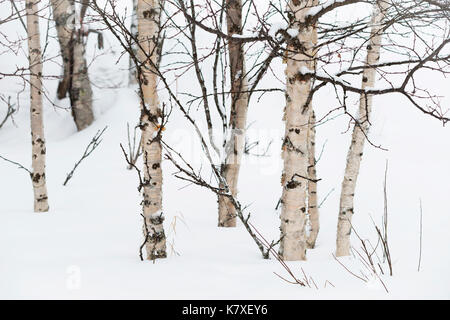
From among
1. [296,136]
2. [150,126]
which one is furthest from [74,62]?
[296,136]

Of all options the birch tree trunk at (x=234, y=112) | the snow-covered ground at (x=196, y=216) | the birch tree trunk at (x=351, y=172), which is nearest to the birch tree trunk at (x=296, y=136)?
the snow-covered ground at (x=196, y=216)

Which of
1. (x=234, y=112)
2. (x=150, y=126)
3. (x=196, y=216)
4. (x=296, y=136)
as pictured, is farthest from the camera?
(x=196, y=216)

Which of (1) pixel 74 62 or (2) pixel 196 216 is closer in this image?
(2) pixel 196 216

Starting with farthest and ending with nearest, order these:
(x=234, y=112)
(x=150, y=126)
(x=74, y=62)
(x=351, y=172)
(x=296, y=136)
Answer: (x=74, y=62), (x=234, y=112), (x=351, y=172), (x=150, y=126), (x=296, y=136)

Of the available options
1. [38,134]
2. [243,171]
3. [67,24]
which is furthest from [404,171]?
[67,24]

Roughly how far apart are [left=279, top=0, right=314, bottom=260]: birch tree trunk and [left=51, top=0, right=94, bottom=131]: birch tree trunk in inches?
294

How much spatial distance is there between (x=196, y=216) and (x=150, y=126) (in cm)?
284

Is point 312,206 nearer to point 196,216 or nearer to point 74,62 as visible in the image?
point 196,216

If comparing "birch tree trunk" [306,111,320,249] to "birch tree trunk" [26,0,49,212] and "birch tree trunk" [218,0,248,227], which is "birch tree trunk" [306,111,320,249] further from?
"birch tree trunk" [26,0,49,212]

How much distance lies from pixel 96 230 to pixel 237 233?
164 centimetres

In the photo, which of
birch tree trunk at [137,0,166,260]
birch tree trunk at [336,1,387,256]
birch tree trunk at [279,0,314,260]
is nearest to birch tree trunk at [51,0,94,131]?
birch tree trunk at [137,0,166,260]

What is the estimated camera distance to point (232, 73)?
5.44m

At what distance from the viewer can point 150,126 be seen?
371 centimetres
